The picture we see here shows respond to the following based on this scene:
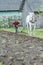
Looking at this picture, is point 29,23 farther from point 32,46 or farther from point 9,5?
point 9,5

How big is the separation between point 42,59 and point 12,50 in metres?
1.64

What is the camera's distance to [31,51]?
9.41m

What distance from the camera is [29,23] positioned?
17328 mm

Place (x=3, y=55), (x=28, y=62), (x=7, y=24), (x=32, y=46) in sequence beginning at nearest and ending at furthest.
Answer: (x=28, y=62)
(x=3, y=55)
(x=32, y=46)
(x=7, y=24)

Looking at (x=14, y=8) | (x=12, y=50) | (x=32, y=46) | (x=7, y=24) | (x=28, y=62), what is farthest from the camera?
(x=14, y=8)

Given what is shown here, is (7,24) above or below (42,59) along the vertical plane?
below

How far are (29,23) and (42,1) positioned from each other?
10516 millimetres

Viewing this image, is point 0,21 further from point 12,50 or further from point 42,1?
point 12,50

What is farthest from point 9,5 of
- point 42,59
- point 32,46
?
point 42,59

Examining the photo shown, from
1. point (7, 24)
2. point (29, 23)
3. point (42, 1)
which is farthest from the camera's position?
point (42, 1)

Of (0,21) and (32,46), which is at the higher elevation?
(32,46)

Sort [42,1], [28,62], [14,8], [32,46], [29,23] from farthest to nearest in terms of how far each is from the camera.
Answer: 1. [14,8]
2. [42,1]
3. [29,23]
4. [32,46]
5. [28,62]

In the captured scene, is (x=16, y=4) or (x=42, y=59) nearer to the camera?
(x=42, y=59)

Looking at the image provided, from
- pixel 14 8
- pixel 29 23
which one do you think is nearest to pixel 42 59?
pixel 29 23
